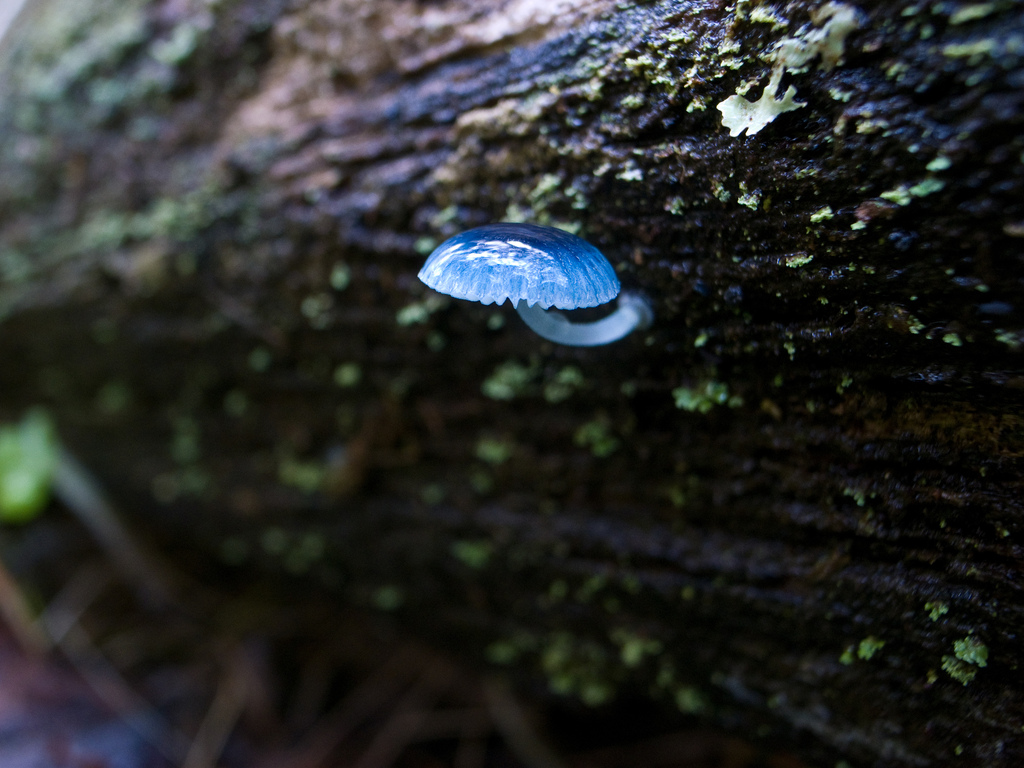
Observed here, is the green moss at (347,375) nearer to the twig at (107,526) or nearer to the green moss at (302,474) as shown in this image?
the green moss at (302,474)

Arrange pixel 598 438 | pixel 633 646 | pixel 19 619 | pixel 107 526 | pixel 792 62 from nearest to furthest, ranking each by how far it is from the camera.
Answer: pixel 792 62, pixel 598 438, pixel 633 646, pixel 19 619, pixel 107 526

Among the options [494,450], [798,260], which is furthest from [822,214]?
[494,450]

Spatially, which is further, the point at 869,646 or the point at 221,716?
the point at 221,716

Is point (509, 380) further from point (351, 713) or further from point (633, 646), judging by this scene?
point (351, 713)

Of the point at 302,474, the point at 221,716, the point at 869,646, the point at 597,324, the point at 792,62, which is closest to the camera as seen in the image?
the point at 792,62

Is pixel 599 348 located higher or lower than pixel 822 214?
lower

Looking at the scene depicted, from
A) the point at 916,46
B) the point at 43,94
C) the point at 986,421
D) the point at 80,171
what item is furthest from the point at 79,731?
the point at 916,46

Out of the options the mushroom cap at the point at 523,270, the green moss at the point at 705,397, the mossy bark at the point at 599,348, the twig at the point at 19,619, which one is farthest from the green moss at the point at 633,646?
the twig at the point at 19,619
